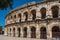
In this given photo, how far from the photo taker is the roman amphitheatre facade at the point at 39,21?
78.3ft

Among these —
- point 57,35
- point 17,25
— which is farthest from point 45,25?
point 17,25

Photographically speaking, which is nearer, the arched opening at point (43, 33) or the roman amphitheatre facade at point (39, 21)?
the roman amphitheatre facade at point (39, 21)

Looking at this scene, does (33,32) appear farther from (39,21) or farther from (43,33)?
(39,21)

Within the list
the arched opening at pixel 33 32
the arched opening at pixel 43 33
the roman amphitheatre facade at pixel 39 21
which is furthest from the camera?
the arched opening at pixel 33 32

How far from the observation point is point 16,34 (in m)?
29.7

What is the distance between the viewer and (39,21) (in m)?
25.1

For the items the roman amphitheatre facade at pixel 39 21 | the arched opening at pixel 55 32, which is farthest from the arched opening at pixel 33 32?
the arched opening at pixel 55 32

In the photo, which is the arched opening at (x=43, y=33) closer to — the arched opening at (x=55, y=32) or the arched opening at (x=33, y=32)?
the arched opening at (x=33, y=32)

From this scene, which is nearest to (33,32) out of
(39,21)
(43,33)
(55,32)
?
(43,33)

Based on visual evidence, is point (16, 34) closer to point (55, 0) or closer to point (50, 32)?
point (50, 32)

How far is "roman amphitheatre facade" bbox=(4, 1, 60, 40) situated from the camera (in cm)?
2388

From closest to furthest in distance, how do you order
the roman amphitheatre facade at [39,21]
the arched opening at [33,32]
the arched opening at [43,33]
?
the roman amphitheatre facade at [39,21]
the arched opening at [43,33]
the arched opening at [33,32]

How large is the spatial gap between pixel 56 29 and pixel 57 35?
1590mm

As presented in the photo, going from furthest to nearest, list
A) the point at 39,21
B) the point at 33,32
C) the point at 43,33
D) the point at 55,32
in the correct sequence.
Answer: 1. the point at 33,32
2. the point at 39,21
3. the point at 43,33
4. the point at 55,32
